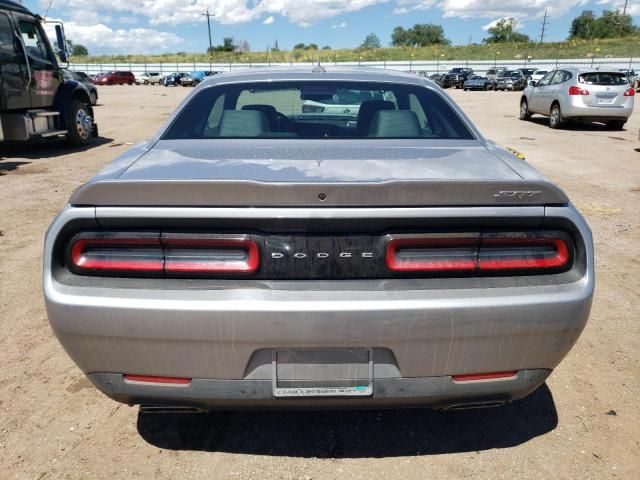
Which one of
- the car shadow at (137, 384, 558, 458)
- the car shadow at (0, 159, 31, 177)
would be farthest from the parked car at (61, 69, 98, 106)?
the car shadow at (137, 384, 558, 458)

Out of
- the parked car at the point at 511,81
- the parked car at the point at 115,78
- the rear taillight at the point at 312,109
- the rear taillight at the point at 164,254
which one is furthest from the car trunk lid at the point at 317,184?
the parked car at the point at 115,78

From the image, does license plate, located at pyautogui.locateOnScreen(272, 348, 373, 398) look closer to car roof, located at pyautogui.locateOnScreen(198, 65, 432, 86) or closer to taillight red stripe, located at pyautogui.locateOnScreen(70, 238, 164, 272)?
taillight red stripe, located at pyautogui.locateOnScreen(70, 238, 164, 272)

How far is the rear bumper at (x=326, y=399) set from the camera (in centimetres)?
186

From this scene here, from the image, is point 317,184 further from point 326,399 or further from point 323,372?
point 326,399

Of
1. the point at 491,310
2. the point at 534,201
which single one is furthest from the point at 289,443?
the point at 534,201


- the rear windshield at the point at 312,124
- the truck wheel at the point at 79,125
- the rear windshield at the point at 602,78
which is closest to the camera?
the rear windshield at the point at 312,124

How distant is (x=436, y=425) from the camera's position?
247cm

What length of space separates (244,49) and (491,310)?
10197 cm

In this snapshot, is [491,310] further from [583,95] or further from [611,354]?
[583,95]

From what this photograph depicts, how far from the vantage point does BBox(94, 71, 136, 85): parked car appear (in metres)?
52.2

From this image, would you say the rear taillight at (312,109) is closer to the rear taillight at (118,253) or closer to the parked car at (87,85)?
the rear taillight at (118,253)

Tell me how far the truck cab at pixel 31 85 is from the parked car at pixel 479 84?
34.0 metres

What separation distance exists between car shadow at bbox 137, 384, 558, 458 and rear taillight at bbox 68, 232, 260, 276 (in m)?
0.87

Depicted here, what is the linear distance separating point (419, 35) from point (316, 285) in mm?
119965
